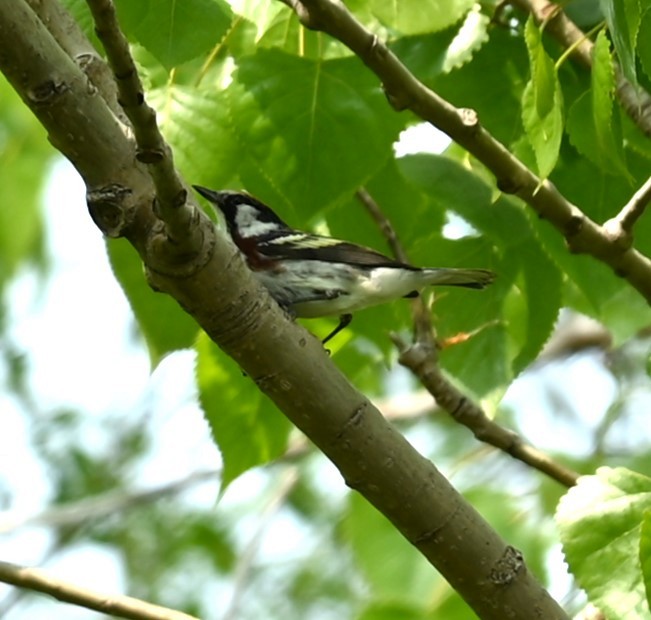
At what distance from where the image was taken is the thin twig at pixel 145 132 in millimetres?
1436


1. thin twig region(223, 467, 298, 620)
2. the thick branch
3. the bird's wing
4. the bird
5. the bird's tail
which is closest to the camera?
the thick branch

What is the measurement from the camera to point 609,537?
1.75 m

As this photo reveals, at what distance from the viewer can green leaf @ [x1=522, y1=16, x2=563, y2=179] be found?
1733 mm

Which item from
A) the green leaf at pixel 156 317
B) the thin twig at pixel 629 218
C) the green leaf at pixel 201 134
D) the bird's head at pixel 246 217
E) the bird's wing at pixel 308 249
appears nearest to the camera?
the thin twig at pixel 629 218

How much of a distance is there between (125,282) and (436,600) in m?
1.21

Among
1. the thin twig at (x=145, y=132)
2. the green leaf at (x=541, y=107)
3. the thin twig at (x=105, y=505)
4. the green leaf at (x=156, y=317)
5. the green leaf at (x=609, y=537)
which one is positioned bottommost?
the green leaf at (x=609, y=537)

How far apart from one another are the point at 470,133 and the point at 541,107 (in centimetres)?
31

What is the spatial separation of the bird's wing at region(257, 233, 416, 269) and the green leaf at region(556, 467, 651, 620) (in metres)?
1.20

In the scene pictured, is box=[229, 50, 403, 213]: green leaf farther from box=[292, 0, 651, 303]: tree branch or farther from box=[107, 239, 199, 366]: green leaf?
box=[107, 239, 199, 366]: green leaf

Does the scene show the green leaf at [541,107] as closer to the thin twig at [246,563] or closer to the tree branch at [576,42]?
the tree branch at [576,42]

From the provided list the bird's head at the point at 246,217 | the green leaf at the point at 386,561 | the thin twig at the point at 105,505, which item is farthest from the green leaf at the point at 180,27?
the thin twig at the point at 105,505

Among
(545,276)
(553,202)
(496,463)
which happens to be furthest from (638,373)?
(553,202)

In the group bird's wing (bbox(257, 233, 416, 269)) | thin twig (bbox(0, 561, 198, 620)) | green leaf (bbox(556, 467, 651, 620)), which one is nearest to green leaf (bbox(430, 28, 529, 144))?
bird's wing (bbox(257, 233, 416, 269))

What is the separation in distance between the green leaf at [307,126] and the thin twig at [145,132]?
57 centimetres
